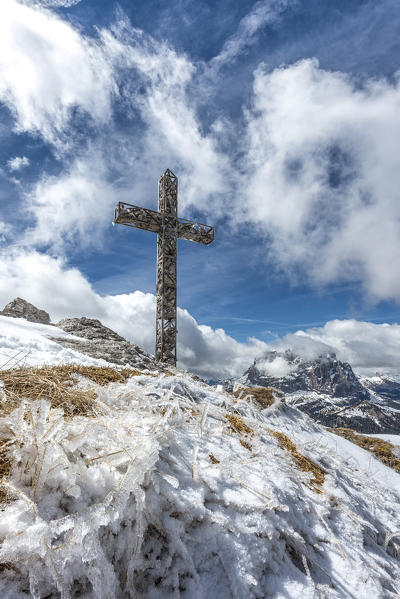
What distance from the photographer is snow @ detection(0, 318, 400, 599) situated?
1.30 meters

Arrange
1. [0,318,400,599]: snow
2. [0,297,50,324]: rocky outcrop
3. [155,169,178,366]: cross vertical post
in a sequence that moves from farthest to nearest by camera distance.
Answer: [0,297,50,324]: rocky outcrop → [155,169,178,366]: cross vertical post → [0,318,400,599]: snow

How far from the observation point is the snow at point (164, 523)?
130 cm

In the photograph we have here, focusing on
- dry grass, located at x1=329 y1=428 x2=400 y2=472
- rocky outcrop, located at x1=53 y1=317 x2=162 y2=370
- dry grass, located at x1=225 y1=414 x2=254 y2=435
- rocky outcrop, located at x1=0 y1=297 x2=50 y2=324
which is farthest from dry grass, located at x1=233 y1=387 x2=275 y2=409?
rocky outcrop, located at x1=0 y1=297 x2=50 y2=324

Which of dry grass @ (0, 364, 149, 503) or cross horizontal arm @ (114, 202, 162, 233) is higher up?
cross horizontal arm @ (114, 202, 162, 233)

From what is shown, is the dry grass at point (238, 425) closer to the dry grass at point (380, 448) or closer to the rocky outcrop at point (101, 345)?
the dry grass at point (380, 448)

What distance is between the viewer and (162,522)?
1605 mm

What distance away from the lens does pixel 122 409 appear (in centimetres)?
275

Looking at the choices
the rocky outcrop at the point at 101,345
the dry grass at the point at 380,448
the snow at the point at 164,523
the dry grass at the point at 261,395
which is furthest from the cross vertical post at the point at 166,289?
the snow at the point at 164,523

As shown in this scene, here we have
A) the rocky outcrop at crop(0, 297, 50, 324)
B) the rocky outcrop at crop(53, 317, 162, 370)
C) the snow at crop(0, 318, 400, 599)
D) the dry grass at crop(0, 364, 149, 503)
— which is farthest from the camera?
the rocky outcrop at crop(0, 297, 50, 324)

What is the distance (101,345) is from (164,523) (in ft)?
28.2

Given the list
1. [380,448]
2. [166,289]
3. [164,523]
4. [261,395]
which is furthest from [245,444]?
[166,289]

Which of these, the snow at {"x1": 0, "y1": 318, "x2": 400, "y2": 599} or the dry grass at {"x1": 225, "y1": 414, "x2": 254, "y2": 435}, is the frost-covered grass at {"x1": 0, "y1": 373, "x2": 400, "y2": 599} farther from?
the dry grass at {"x1": 225, "y1": 414, "x2": 254, "y2": 435}

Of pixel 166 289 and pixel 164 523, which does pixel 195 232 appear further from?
pixel 164 523

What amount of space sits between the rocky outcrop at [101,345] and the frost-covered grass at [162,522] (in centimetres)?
612
